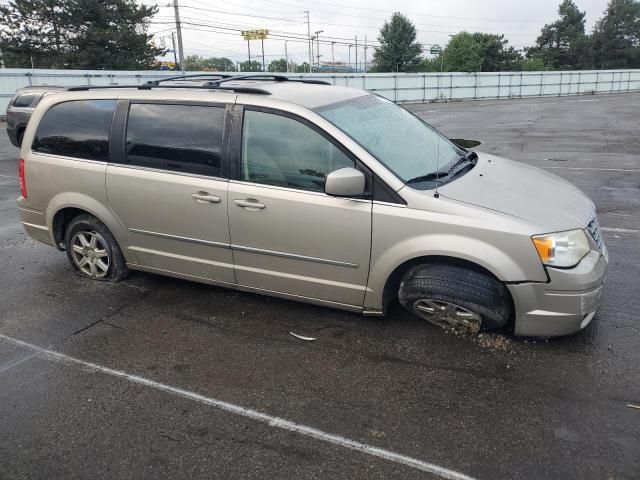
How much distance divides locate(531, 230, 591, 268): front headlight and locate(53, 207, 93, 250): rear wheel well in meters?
3.80

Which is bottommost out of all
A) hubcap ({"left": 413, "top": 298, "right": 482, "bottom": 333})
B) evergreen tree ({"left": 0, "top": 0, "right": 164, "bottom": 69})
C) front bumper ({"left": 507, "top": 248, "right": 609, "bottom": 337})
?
hubcap ({"left": 413, "top": 298, "right": 482, "bottom": 333})

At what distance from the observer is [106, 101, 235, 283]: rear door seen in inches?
157

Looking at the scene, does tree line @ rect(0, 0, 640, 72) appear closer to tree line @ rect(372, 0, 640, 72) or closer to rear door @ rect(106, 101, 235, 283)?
tree line @ rect(372, 0, 640, 72)

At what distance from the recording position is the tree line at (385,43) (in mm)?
39500

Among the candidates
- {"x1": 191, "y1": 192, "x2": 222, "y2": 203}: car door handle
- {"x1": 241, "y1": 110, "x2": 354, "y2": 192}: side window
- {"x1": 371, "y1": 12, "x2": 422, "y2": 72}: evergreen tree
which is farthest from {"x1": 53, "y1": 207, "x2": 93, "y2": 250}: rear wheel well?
{"x1": 371, "y1": 12, "x2": 422, "y2": 72}: evergreen tree

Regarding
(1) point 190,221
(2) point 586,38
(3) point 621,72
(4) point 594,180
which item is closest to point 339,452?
(1) point 190,221

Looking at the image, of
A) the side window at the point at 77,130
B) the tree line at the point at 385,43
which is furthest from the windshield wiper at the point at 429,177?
the tree line at the point at 385,43

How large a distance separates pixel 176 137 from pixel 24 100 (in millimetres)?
10570

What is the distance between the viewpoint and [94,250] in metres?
4.82

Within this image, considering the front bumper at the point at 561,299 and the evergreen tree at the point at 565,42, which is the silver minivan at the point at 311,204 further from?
the evergreen tree at the point at 565,42

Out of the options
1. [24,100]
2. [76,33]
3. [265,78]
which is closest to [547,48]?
[76,33]

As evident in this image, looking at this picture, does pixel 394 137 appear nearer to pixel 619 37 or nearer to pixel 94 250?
pixel 94 250

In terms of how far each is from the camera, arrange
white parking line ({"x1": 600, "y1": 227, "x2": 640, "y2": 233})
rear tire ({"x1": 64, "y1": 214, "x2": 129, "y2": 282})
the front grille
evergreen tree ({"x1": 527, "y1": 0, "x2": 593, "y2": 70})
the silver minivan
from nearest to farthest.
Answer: the silver minivan < the front grille < rear tire ({"x1": 64, "y1": 214, "x2": 129, "y2": 282}) < white parking line ({"x1": 600, "y1": 227, "x2": 640, "y2": 233}) < evergreen tree ({"x1": 527, "y1": 0, "x2": 593, "y2": 70})

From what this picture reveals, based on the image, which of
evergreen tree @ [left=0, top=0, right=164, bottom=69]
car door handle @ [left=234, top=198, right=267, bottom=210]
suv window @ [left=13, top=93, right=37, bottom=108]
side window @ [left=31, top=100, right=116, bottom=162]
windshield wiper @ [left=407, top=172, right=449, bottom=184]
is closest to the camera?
windshield wiper @ [left=407, top=172, right=449, bottom=184]
